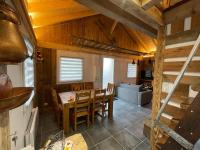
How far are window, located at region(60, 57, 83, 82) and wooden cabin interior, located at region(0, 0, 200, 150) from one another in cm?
4

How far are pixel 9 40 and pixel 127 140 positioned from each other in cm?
274

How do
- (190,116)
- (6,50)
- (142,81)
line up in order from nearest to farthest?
(6,50) < (190,116) < (142,81)

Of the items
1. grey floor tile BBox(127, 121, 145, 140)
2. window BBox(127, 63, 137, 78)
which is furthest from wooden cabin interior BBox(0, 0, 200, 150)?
window BBox(127, 63, 137, 78)

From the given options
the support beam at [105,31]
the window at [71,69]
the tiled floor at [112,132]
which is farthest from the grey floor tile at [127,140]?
the support beam at [105,31]

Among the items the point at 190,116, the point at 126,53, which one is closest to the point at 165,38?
the point at 190,116

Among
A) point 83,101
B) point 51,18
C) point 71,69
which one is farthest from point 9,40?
point 71,69

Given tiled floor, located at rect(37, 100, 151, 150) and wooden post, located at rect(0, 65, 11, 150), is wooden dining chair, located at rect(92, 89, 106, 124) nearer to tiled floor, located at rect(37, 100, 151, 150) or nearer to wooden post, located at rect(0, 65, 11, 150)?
tiled floor, located at rect(37, 100, 151, 150)

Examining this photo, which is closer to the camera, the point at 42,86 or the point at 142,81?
the point at 42,86

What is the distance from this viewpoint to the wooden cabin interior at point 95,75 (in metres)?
0.78

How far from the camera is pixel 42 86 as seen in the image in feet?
13.3

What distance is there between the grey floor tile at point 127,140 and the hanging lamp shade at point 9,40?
8.25ft

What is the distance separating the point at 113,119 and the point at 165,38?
2.63m

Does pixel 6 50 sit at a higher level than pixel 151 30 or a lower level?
lower

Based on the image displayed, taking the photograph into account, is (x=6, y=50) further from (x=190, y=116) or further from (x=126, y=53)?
(x=126, y=53)
